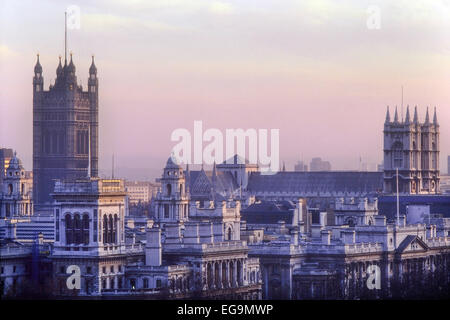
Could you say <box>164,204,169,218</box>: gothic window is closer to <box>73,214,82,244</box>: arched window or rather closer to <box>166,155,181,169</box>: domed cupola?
<box>166,155,181,169</box>: domed cupola

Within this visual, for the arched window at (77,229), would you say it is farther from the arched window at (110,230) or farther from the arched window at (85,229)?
the arched window at (110,230)

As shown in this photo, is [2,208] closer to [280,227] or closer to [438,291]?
[280,227]

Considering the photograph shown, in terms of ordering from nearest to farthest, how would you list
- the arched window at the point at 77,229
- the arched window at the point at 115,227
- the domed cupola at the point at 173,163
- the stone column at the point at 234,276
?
1. the arched window at the point at 77,229
2. the arched window at the point at 115,227
3. the stone column at the point at 234,276
4. the domed cupola at the point at 173,163

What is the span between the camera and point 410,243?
13925cm

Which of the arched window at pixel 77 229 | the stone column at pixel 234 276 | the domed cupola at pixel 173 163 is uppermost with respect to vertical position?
the domed cupola at pixel 173 163

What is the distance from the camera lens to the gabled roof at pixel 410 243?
137875 mm

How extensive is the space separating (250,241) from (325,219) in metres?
19.4

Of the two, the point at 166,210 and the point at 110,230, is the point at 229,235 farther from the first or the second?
the point at 166,210

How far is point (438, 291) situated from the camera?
111562 mm

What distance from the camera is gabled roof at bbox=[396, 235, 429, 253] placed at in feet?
452

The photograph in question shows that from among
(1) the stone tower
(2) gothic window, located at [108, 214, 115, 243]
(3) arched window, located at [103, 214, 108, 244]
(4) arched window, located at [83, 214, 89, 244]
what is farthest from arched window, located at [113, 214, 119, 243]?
(1) the stone tower

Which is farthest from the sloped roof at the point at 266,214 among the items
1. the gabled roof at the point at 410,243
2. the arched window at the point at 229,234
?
the arched window at the point at 229,234

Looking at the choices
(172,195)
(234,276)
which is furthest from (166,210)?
(234,276)
